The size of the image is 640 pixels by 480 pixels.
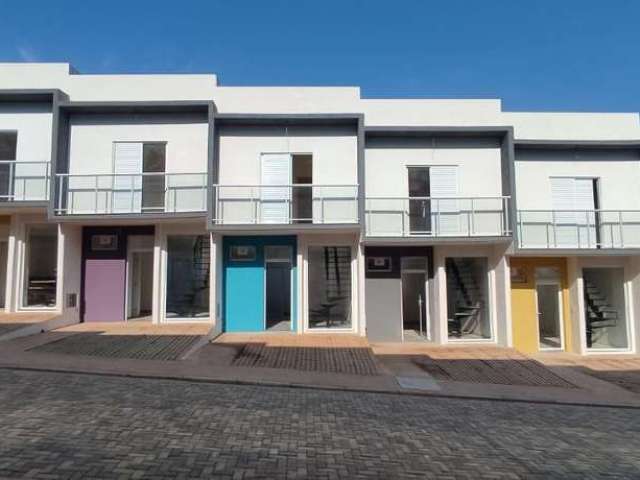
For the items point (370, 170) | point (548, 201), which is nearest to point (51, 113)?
point (370, 170)

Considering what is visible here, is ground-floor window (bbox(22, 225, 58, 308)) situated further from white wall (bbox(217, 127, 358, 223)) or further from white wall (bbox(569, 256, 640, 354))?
white wall (bbox(569, 256, 640, 354))

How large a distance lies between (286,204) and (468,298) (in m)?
6.92

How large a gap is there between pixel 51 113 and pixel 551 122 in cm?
1640

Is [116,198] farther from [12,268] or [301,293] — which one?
[301,293]

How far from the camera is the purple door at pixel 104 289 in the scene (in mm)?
14469

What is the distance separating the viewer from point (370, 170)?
15.0m

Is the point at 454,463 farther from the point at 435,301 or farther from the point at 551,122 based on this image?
the point at 551,122

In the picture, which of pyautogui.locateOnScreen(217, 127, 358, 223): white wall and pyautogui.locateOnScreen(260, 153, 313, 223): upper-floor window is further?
pyautogui.locateOnScreen(217, 127, 358, 223): white wall

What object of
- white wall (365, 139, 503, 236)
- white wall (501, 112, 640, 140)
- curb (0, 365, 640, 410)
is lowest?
curb (0, 365, 640, 410)

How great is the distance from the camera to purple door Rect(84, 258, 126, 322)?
14469 millimetres

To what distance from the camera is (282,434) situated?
5887 millimetres

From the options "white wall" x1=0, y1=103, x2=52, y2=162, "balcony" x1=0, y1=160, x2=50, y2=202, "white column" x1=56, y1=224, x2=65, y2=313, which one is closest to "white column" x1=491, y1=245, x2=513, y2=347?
"white column" x1=56, y1=224, x2=65, y2=313

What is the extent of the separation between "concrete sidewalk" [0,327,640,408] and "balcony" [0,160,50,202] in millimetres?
4379

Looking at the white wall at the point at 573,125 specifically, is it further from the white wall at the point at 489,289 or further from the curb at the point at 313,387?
the curb at the point at 313,387
